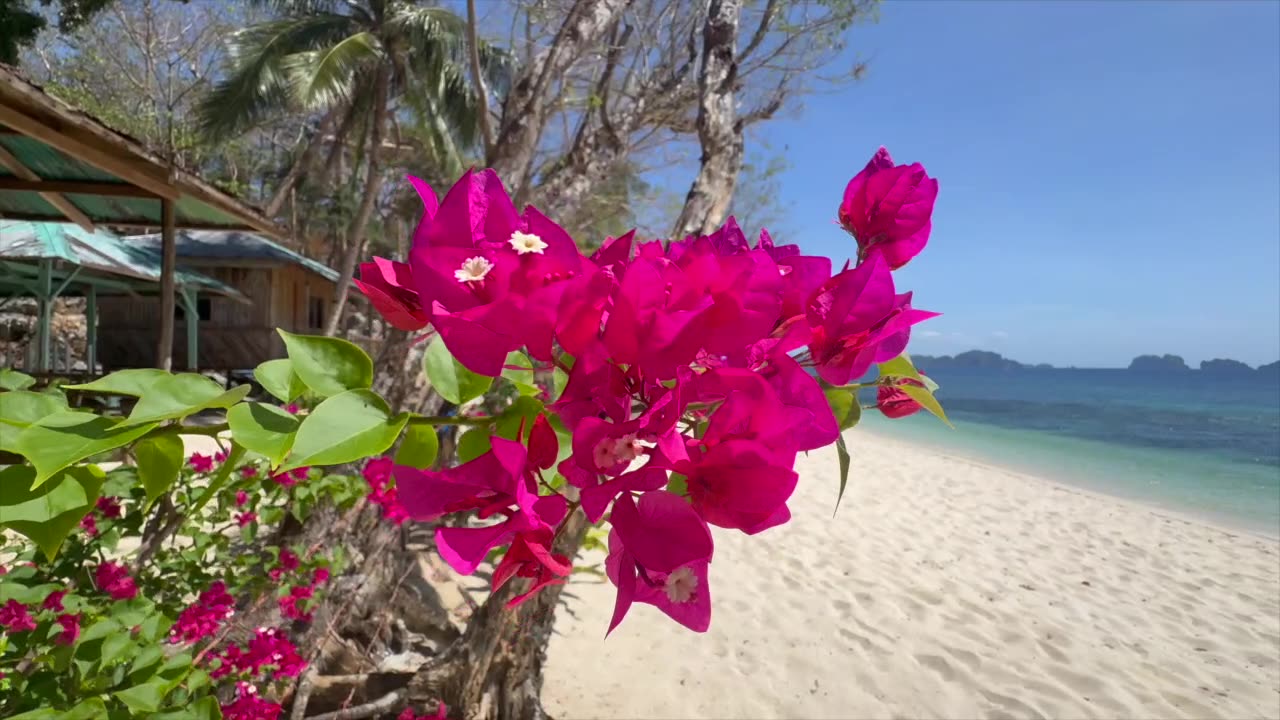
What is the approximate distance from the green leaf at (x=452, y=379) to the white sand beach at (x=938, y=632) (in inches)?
103

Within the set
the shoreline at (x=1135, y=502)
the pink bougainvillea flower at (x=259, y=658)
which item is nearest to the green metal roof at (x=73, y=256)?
the pink bougainvillea flower at (x=259, y=658)

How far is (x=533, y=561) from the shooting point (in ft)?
1.32

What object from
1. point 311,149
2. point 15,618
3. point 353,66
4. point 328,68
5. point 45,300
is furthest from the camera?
point 311,149

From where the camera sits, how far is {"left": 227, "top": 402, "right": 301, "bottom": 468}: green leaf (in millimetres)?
372

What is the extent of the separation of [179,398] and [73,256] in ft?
28.2

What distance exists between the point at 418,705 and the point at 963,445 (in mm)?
17893

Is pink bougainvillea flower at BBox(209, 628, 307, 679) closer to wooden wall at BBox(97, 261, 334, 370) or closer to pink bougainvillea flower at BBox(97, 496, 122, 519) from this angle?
pink bougainvillea flower at BBox(97, 496, 122, 519)

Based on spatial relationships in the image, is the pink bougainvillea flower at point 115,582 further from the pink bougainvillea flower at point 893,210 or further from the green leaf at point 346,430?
the pink bougainvillea flower at point 893,210

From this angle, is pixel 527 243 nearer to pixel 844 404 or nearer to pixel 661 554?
pixel 661 554

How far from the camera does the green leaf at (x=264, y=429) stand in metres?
0.37

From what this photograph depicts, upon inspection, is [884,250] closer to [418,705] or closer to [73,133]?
[418,705]

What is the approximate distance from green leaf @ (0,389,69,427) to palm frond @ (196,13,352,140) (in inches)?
509

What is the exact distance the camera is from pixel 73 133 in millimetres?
3240

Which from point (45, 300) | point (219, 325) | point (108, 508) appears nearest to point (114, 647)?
point (108, 508)
